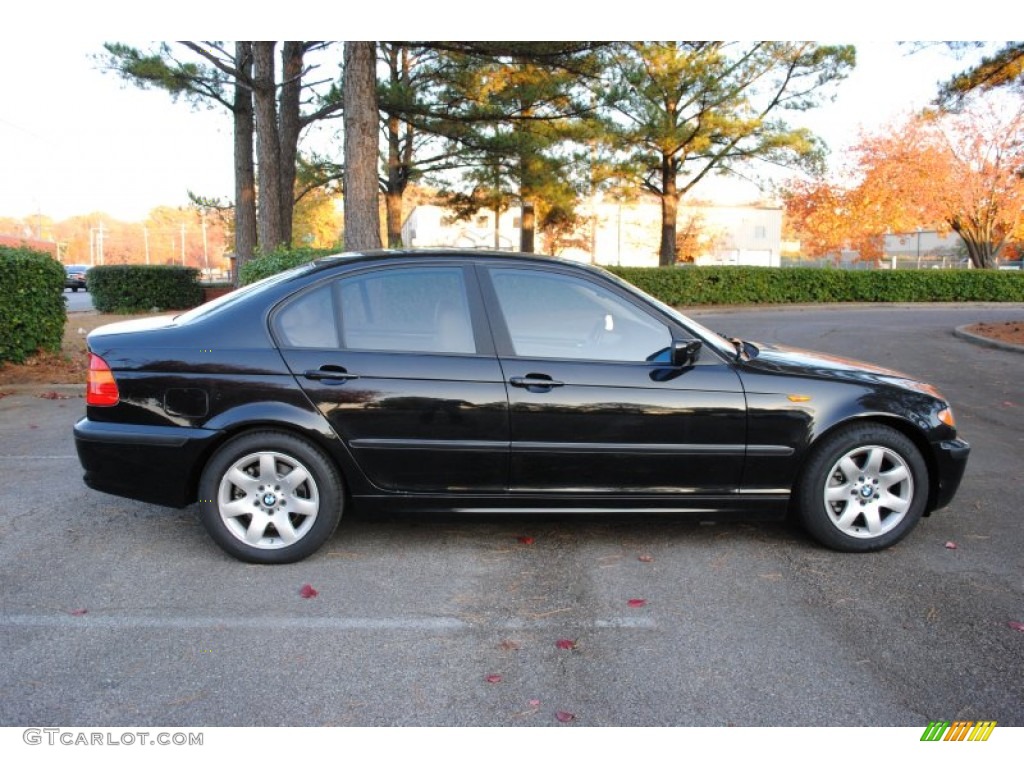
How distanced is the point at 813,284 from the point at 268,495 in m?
25.9

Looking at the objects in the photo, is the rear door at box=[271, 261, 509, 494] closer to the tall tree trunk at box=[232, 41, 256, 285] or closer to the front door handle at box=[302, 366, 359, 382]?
the front door handle at box=[302, 366, 359, 382]

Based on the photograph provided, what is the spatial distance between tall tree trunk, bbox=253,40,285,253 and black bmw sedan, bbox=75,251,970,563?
1137 cm

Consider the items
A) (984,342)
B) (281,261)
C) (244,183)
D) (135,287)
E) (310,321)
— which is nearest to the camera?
(310,321)

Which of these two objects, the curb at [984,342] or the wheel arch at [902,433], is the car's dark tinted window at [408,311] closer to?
the wheel arch at [902,433]

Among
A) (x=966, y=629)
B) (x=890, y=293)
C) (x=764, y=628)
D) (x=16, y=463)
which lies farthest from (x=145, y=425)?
(x=890, y=293)

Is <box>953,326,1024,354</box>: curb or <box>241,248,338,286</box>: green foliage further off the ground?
<box>241,248,338,286</box>: green foliage

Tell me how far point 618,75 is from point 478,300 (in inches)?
757

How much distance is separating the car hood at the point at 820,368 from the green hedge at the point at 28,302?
8.46m

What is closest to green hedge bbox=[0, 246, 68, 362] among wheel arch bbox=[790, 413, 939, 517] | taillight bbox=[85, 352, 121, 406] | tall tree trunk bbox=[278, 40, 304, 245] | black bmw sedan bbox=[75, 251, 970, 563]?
black bmw sedan bbox=[75, 251, 970, 563]

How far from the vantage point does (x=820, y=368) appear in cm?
420

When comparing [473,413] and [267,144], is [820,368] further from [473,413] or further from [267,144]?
[267,144]

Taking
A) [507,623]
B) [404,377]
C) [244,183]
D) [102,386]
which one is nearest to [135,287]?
[244,183]

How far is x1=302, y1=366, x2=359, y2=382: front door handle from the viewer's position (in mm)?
3859

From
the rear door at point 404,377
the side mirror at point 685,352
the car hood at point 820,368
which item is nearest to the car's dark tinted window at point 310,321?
the rear door at point 404,377
